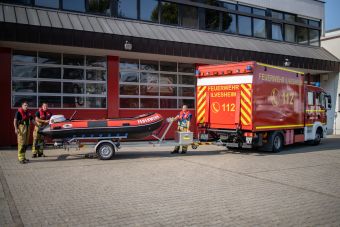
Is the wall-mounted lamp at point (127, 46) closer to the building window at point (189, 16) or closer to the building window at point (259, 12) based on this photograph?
the building window at point (189, 16)

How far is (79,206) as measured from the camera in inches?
239

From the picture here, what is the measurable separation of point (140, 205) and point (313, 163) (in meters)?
6.84

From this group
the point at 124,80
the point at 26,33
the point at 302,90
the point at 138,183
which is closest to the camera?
the point at 138,183

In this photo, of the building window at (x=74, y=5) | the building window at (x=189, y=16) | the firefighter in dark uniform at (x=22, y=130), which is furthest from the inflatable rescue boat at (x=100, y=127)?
the building window at (x=189, y=16)

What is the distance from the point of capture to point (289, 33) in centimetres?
2289

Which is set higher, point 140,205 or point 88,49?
point 88,49

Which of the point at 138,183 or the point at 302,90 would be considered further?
the point at 302,90

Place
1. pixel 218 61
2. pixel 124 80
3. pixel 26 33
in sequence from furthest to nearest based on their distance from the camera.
→ pixel 218 61 < pixel 124 80 < pixel 26 33

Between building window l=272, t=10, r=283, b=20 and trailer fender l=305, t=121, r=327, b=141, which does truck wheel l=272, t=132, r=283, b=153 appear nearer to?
trailer fender l=305, t=121, r=327, b=141

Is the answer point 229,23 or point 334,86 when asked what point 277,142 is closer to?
point 229,23

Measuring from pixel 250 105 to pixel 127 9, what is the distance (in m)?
7.89

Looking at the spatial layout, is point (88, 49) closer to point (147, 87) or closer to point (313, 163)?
point (147, 87)

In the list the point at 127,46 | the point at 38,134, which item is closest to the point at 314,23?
the point at 127,46

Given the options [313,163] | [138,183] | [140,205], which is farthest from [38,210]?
[313,163]
